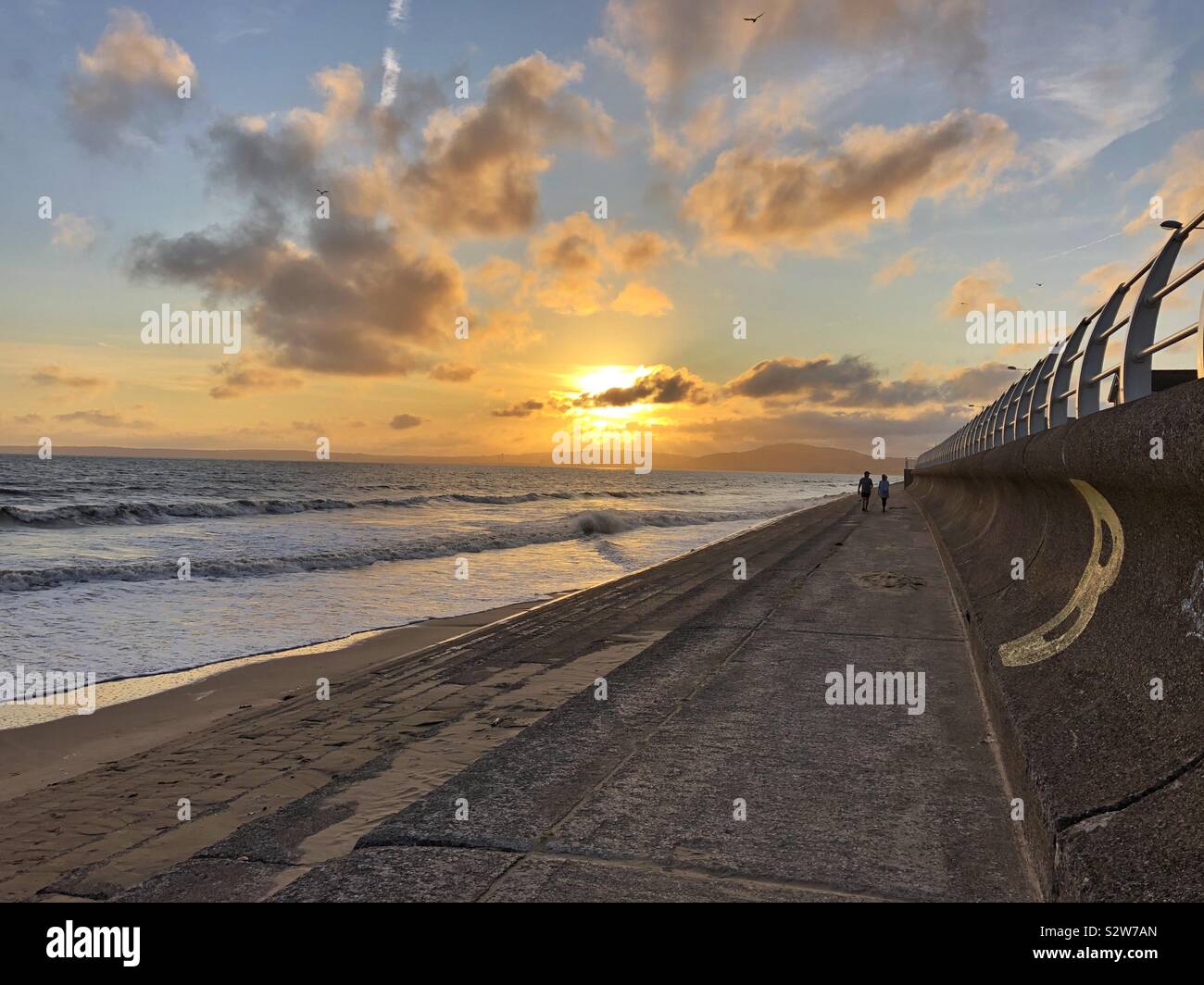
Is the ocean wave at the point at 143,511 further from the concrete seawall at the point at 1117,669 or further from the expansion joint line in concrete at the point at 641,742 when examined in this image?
the concrete seawall at the point at 1117,669

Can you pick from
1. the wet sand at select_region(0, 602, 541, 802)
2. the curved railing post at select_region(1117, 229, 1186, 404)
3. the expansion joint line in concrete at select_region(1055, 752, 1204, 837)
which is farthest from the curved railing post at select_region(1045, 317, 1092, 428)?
the wet sand at select_region(0, 602, 541, 802)

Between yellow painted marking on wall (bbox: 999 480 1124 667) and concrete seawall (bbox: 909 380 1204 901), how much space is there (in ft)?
0.05

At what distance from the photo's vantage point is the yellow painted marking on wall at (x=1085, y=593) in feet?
14.6

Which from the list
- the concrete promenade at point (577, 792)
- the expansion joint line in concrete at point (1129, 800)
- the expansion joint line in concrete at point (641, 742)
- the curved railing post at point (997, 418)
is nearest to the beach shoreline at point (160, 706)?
the concrete promenade at point (577, 792)

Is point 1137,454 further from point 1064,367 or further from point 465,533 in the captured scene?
point 465,533

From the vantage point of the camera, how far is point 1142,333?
4.96 meters

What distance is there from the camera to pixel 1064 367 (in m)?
7.90

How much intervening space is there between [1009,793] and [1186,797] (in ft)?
5.16

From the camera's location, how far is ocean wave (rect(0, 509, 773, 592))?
1900 cm

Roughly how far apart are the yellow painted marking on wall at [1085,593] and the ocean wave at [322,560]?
63.5 feet

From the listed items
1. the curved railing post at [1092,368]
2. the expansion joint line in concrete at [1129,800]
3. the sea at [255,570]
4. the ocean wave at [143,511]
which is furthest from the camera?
the ocean wave at [143,511]

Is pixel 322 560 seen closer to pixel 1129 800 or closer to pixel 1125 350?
pixel 1125 350

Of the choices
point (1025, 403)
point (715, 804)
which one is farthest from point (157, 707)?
point (1025, 403)

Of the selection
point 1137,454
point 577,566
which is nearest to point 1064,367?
point 1137,454
